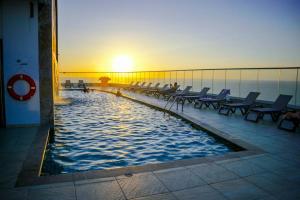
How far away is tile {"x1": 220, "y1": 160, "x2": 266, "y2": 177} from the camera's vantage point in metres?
3.19

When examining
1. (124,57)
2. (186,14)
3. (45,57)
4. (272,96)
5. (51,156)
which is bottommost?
(51,156)

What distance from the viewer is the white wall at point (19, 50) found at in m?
5.35

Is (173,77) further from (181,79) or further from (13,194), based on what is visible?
(13,194)

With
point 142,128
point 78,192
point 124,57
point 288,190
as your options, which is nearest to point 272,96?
point 142,128

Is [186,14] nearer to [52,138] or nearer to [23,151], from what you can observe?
[52,138]

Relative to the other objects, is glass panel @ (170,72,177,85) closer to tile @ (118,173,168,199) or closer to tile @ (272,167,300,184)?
tile @ (272,167,300,184)

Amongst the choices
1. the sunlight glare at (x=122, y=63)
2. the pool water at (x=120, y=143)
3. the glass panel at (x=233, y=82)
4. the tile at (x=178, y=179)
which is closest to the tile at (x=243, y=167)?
the tile at (x=178, y=179)

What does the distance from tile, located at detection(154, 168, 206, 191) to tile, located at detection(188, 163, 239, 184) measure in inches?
3.7

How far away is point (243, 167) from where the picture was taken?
337cm

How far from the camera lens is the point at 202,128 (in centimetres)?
609

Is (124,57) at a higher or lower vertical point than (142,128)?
higher

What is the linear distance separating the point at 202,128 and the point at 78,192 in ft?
13.5

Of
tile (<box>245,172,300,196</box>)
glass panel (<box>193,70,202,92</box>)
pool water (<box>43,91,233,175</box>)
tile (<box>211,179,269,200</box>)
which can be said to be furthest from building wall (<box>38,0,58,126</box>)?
glass panel (<box>193,70,202,92</box>)

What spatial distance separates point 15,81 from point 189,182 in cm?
459
